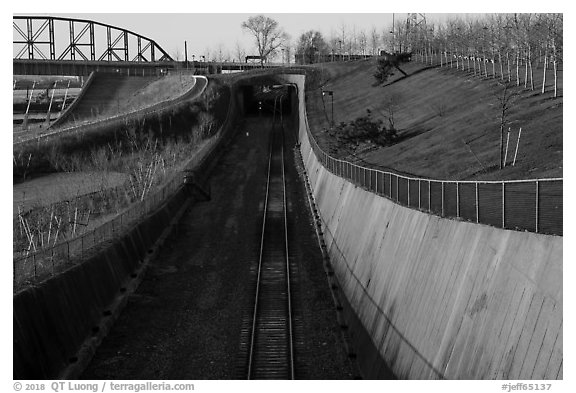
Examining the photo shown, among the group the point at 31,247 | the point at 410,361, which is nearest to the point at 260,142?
the point at 31,247

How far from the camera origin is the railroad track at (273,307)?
25969mm

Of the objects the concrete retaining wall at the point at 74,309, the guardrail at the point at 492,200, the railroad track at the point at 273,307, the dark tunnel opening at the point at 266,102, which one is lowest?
the railroad track at the point at 273,307

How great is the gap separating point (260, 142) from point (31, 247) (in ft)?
192

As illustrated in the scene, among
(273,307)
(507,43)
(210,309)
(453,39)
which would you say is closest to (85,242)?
(210,309)

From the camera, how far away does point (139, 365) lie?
25781 millimetres

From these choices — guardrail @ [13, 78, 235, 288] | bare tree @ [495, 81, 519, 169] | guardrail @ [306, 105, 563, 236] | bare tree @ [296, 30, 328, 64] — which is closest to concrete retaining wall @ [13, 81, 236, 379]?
guardrail @ [13, 78, 235, 288]

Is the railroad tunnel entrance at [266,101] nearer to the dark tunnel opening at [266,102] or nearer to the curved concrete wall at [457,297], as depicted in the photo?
the dark tunnel opening at [266,102]

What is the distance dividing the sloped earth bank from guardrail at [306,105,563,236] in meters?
5.85

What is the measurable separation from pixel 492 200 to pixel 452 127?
3955 cm

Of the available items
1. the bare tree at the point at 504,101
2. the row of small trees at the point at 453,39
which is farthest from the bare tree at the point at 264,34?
the bare tree at the point at 504,101

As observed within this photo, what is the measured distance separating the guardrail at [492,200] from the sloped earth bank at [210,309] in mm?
5847

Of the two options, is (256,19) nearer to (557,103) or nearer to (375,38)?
(375,38)

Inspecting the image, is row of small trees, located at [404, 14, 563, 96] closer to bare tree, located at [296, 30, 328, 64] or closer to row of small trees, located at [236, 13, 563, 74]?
row of small trees, located at [236, 13, 563, 74]
